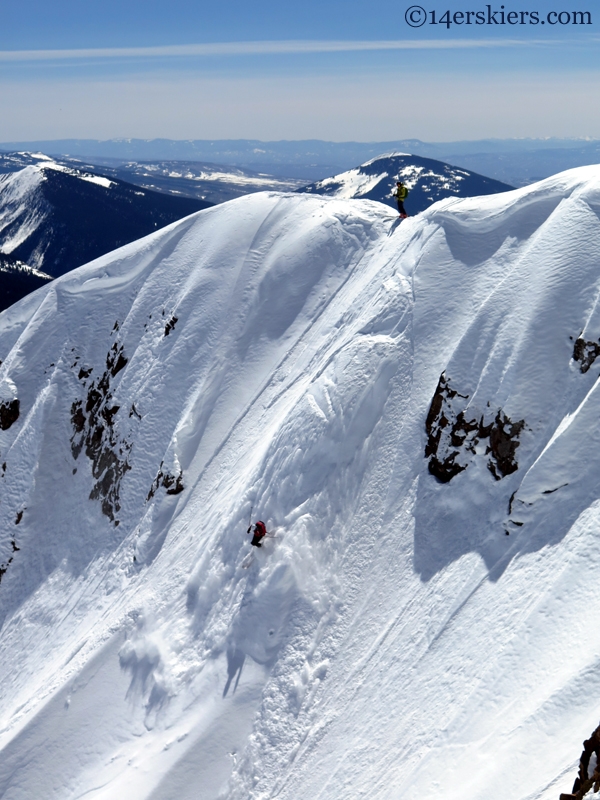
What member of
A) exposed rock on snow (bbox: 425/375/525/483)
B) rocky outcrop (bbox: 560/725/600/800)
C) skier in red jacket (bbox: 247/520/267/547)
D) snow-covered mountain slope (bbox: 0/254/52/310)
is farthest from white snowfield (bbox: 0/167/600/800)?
snow-covered mountain slope (bbox: 0/254/52/310)

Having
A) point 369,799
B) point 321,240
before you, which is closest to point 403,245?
point 321,240

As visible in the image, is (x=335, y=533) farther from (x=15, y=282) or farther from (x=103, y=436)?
(x=15, y=282)

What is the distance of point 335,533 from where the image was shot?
23.3 m

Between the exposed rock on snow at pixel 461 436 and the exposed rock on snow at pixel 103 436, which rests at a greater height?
the exposed rock on snow at pixel 461 436

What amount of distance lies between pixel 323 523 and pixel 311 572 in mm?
2101

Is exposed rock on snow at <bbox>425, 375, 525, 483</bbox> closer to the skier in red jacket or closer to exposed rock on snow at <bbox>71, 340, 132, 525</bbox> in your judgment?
the skier in red jacket

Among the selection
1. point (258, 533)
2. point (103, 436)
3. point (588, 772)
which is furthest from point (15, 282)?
point (588, 772)

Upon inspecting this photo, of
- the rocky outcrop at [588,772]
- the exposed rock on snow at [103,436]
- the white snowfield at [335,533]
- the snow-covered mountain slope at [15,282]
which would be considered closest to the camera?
the rocky outcrop at [588,772]

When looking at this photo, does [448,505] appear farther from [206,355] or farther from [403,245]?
[206,355]

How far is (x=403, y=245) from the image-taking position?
32719mm

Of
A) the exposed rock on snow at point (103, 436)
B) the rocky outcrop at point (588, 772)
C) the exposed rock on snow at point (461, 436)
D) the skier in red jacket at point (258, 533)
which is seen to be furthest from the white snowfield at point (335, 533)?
the rocky outcrop at point (588, 772)

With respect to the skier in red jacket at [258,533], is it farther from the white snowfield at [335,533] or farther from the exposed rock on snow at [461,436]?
the exposed rock on snow at [461,436]

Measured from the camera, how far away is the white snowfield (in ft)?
54.2

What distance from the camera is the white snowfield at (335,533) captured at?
54.2 ft
